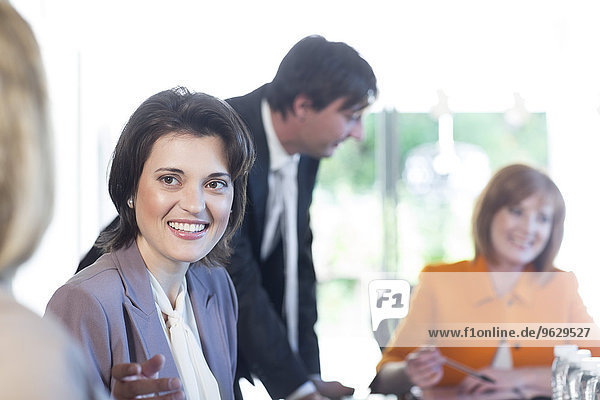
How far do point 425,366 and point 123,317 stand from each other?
2.21ft

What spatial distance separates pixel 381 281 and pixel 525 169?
451mm

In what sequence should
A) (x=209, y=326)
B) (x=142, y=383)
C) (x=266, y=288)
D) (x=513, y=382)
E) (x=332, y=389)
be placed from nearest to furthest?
(x=142, y=383), (x=209, y=326), (x=513, y=382), (x=332, y=389), (x=266, y=288)

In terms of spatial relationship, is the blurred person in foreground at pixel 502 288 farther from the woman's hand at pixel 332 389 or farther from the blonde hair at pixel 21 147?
the blonde hair at pixel 21 147

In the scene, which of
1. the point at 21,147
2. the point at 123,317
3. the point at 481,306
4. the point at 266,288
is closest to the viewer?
the point at 21,147

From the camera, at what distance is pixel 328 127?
1708 millimetres

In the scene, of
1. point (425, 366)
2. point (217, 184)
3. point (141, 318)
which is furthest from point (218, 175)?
point (425, 366)

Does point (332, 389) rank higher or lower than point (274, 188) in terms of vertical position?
lower

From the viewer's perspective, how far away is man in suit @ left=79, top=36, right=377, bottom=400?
1593mm

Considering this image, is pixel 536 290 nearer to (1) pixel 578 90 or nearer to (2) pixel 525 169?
(2) pixel 525 169

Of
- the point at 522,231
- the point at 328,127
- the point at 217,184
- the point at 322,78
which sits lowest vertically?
the point at 522,231

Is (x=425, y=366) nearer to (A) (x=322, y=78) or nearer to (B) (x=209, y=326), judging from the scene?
(B) (x=209, y=326)

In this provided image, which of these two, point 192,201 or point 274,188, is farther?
point 274,188

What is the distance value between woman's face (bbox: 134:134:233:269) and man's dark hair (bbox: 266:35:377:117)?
63 centimetres

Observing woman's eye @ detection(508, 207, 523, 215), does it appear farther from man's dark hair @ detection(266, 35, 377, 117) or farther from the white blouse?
the white blouse
